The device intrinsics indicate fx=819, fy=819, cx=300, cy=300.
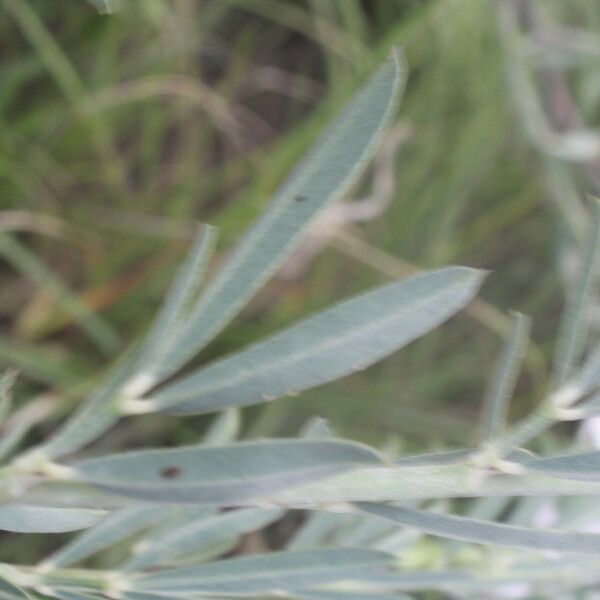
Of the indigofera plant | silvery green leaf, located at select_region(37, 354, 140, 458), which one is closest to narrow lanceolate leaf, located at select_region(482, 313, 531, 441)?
the indigofera plant

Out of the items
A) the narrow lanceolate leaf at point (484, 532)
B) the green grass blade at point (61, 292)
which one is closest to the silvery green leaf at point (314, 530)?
the narrow lanceolate leaf at point (484, 532)

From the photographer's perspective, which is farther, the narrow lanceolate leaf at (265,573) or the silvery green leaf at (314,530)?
the silvery green leaf at (314,530)

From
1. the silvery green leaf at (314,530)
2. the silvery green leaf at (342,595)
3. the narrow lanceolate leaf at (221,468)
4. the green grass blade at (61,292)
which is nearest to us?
the narrow lanceolate leaf at (221,468)

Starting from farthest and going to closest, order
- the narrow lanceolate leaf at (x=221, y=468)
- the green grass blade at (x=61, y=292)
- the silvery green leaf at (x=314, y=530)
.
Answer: the green grass blade at (x=61, y=292)
the silvery green leaf at (x=314, y=530)
the narrow lanceolate leaf at (x=221, y=468)

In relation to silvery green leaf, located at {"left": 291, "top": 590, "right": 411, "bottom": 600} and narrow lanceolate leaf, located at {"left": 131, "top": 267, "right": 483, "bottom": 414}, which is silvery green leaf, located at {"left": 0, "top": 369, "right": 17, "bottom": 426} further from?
silvery green leaf, located at {"left": 291, "top": 590, "right": 411, "bottom": 600}

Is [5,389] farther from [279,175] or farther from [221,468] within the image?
[279,175]

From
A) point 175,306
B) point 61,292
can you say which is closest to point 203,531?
point 175,306

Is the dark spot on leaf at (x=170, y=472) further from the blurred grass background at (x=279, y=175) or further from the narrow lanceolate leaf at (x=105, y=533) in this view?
the blurred grass background at (x=279, y=175)
